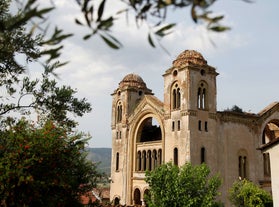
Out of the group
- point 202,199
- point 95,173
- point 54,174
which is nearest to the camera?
point 54,174

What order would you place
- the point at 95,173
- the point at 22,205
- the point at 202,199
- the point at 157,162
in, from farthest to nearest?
the point at 157,162
the point at 202,199
the point at 95,173
the point at 22,205

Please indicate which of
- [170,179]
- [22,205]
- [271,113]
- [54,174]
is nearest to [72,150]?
[54,174]

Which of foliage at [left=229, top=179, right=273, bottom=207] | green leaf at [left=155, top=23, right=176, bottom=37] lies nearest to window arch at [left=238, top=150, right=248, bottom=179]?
foliage at [left=229, top=179, right=273, bottom=207]

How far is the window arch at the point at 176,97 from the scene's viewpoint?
26828 millimetres

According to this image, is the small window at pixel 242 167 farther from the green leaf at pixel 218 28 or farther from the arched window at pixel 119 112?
the green leaf at pixel 218 28

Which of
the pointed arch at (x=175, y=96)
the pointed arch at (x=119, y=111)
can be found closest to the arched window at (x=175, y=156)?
the pointed arch at (x=175, y=96)

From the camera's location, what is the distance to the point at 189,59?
88.4 ft

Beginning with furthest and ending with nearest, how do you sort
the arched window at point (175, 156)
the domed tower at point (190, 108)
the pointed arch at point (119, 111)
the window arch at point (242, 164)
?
the pointed arch at point (119, 111), the window arch at point (242, 164), the arched window at point (175, 156), the domed tower at point (190, 108)

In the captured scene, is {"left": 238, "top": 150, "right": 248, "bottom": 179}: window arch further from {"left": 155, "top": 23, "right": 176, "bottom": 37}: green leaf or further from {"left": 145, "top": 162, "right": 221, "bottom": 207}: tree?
{"left": 155, "top": 23, "right": 176, "bottom": 37}: green leaf

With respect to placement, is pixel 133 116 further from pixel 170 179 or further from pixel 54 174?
pixel 54 174

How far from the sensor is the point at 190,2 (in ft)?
6.95

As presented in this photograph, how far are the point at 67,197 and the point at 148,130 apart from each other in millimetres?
22207

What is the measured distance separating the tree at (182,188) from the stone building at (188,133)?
5.28 metres

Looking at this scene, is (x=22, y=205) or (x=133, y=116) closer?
(x=22, y=205)
